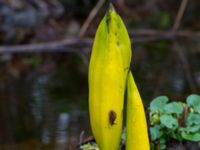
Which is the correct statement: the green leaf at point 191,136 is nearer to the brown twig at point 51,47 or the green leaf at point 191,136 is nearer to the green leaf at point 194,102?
the green leaf at point 194,102

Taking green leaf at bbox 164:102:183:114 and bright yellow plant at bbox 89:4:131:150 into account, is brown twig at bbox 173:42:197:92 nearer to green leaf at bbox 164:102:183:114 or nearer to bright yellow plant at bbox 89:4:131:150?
green leaf at bbox 164:102:183:114

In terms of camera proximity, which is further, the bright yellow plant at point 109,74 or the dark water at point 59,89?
the dark water at point 59,89

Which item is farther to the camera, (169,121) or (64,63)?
(64,63)

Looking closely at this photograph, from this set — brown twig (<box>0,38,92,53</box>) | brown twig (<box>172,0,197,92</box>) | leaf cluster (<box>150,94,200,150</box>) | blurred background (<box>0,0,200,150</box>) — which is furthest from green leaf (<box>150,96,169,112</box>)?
brown twig (<box>0,38,92,53</box>)

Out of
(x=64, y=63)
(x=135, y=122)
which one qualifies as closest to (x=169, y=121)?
(x=135, y=122)

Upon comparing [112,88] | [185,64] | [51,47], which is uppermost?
[51,47]

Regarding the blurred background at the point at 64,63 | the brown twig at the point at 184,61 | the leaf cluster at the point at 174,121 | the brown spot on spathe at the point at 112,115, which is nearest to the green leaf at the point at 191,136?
the leaf cluster at the point at 174,121

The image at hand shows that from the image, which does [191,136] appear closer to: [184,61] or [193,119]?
[193,119]
